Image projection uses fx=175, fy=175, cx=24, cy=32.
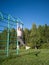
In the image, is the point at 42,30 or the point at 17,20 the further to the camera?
the point at 42,30

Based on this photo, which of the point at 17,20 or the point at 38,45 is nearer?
the point at 17,20

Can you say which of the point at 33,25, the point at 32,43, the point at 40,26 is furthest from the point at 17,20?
the point at 33,25

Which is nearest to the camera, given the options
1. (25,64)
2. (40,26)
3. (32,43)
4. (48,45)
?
(25,64)

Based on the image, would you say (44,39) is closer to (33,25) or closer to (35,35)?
(35,35)

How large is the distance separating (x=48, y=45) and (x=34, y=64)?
33100mm

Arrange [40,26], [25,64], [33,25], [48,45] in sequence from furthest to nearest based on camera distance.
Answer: [33,25] → [40,26] → [48,45] → [25,64]

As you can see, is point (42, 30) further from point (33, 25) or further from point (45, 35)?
point (33, 25)

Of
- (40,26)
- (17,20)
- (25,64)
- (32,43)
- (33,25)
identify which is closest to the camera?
(25,64)

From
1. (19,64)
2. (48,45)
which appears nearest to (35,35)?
(48,45)

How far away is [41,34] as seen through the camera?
155ft

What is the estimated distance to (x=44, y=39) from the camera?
46156 mm

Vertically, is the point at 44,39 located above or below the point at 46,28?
below

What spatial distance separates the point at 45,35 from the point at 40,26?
3179 mm

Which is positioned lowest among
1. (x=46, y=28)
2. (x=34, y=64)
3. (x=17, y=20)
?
(x=34, y=64)
